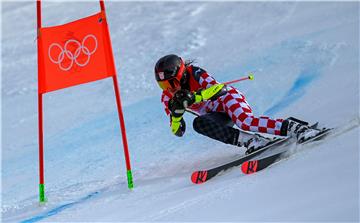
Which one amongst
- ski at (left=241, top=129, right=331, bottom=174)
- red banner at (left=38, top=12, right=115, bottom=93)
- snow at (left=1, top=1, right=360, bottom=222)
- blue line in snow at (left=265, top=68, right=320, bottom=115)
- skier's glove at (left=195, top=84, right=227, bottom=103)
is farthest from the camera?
blue line in snow at (left=265, top=68, right=320, bottom=115)

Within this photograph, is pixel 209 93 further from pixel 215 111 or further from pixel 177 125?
pixel 215 111

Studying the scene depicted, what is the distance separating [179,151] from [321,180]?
2.61 meters

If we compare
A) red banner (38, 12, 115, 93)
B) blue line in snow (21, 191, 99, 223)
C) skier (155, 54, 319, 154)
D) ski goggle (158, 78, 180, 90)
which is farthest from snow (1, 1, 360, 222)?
red banner (38, 12, 115, 93)

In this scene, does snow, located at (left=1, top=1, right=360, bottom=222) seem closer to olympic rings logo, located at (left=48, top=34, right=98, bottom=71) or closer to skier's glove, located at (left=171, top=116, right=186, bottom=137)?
skier's glove, located at (left=171, top=116, right=186, bottom=137)

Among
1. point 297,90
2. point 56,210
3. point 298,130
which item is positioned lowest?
point 56,210

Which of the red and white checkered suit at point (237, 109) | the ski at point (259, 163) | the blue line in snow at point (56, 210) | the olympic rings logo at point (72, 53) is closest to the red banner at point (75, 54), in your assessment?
the olympic rings logo at point (72, 53)

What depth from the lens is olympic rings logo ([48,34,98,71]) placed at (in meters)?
5.17

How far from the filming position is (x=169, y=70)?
499 centimetres

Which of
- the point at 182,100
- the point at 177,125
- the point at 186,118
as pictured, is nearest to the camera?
the point at 182,100

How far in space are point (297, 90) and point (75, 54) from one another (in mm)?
3109

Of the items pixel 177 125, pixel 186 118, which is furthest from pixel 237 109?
pixel 186 118

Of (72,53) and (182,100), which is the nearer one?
(182,100)

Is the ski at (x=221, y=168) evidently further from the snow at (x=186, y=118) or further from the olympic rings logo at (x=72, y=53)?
the olympic rings logo at (x=72, y=53)

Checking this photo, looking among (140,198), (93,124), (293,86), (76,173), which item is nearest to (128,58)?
(93,124)
